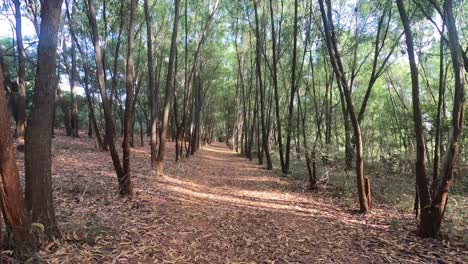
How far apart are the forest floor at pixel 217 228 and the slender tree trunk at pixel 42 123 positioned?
0.45 meters

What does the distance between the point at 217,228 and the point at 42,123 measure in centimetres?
295

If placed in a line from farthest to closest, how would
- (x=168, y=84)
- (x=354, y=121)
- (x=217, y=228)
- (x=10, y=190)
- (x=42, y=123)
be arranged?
(x=168, y=84), (x=354, y=121), (x=217, y=228), (x=42, y=123), (x=10, y=190)

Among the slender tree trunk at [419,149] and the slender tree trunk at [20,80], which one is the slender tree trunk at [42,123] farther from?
the slender tree trunk at [20,80]

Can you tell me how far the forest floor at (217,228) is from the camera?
13.5 feet

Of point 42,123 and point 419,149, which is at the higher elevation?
point 42,123

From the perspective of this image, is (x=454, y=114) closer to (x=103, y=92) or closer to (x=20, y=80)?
(x=103, y=92)

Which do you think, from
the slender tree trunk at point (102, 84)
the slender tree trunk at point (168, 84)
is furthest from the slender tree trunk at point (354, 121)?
the slender tree trunk at point (168, 84)

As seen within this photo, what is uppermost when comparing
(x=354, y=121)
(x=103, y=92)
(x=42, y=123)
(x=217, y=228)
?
(x=103, y=92)

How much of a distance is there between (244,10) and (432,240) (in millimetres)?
12353

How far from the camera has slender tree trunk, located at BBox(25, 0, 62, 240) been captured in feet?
11.4

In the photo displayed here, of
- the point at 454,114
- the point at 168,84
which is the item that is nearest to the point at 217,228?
the point at 454,114

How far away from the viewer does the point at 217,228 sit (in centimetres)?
A: 536

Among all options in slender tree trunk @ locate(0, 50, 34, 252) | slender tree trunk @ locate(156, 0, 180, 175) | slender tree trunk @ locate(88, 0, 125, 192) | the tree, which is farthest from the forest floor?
slender tree trunk @ locate(156, 0, 180, 175)

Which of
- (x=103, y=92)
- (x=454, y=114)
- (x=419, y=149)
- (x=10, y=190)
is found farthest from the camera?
(x=103, y=92)
